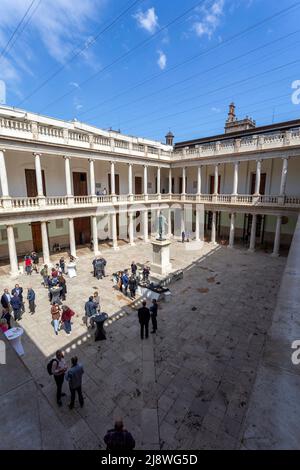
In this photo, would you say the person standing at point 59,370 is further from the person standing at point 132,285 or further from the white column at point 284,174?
the white column at point 284,174

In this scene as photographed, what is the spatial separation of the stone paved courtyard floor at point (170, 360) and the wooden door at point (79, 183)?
977 centimetres

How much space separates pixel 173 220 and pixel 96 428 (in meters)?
24.4

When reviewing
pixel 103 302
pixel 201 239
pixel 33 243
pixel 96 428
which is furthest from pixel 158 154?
pixel 96 428

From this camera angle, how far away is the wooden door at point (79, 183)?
21.0m

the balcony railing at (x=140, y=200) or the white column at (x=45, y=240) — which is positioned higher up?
the balcony railing at (x=140, y=200)

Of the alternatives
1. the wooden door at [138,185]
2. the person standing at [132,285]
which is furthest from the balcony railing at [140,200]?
the person standing at [132,285]

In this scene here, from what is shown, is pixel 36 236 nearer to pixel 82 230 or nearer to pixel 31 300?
pixel 82 230

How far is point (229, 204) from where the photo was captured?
21.9 meters

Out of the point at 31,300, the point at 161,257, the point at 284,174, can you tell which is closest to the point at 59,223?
the point at 161,257

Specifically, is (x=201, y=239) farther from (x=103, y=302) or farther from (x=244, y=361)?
(x=244, y=361)

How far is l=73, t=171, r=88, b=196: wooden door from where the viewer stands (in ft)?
69.1

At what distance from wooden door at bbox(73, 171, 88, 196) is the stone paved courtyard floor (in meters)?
9.77
